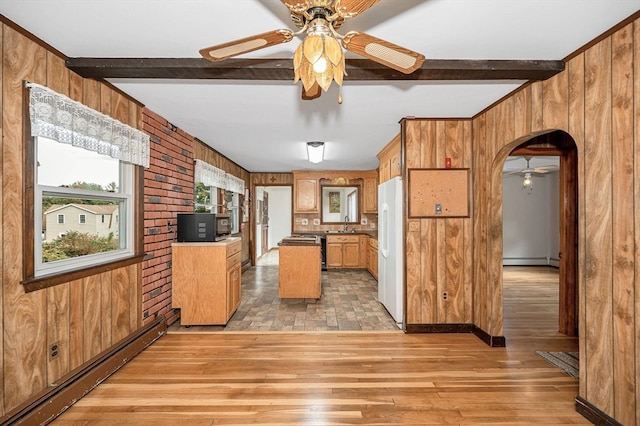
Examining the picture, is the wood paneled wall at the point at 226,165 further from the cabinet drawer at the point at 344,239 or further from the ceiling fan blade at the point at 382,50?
the ceiling fan blade at the point at 382,50

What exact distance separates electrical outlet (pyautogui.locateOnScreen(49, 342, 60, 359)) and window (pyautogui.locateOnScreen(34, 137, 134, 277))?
1.59 ft

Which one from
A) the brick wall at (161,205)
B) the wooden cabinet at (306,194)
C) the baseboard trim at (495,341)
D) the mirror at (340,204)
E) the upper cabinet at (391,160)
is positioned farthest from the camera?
the mirror at (340,204)

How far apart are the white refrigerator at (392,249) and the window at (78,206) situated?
277cm

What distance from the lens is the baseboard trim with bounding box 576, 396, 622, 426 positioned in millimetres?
1827

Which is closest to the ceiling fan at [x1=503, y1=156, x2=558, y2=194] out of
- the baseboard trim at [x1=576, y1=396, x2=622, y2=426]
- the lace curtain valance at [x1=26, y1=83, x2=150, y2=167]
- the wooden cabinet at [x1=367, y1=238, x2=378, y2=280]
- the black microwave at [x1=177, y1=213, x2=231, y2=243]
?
the wooden cabinet at [x1=367, y1=238, x2=378, y2=280]

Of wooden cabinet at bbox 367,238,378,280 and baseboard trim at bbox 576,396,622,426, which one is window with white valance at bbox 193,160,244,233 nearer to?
wooden cabinet at bbox 367,238,378,280

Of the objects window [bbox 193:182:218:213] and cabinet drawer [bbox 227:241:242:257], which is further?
window [bbox 193:182:218:213]

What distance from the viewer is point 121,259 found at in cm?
→ 274

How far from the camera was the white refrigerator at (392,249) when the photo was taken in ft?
11.5

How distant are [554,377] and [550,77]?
7.76 feet

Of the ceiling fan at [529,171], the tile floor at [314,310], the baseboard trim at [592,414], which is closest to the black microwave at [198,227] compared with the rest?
the tile floor at [314,310]

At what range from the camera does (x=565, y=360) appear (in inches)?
109

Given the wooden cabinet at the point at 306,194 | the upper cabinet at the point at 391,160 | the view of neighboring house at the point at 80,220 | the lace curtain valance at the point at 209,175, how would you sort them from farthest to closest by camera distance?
the wooden cabinet at the point at 306,194 < the lace curtain valance at the point at 209,175 < the upper cabinet at the point at 391,160 < the view of neighboring house at the point at 80,220

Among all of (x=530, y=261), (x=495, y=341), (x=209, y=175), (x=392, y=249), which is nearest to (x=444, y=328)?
(x=495, y=341)
